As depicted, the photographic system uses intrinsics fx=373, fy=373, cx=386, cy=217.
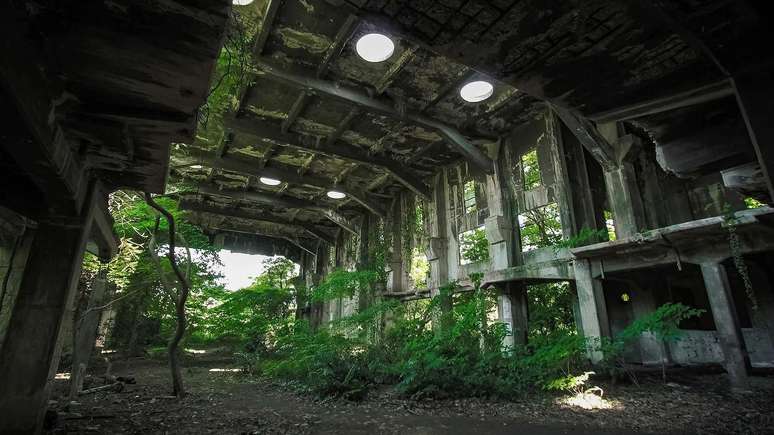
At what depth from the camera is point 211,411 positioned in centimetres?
680

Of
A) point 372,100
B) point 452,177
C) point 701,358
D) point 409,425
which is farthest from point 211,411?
point 701,358

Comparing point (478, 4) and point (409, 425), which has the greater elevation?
point (478, 4)

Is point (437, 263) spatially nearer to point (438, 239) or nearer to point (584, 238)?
point (438, 239)

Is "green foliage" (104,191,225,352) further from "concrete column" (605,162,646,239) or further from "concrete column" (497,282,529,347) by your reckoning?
"concrete column" (605,162,646,239)

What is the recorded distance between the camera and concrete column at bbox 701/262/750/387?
7219 mm

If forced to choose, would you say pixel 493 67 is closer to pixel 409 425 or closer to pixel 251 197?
pixel 409 425

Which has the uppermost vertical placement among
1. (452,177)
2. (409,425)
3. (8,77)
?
(452,177)

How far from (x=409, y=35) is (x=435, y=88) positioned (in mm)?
7925

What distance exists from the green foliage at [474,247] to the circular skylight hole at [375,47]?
7.13 meters

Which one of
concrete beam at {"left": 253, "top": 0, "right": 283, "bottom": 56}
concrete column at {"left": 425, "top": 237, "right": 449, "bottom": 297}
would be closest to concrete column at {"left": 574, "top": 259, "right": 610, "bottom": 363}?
concrete column at {"left": 425, "top": 237, "right": 449, "bottom": 297}

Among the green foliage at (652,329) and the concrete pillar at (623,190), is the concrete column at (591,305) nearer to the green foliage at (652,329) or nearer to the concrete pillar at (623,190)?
the green foliage at (652,329)

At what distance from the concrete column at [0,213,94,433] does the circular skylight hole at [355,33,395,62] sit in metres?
5.93

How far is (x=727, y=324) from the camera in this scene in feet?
24.8

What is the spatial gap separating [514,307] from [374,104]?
697 centimetres
